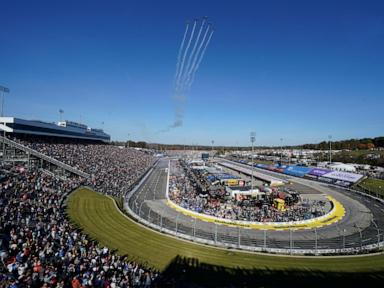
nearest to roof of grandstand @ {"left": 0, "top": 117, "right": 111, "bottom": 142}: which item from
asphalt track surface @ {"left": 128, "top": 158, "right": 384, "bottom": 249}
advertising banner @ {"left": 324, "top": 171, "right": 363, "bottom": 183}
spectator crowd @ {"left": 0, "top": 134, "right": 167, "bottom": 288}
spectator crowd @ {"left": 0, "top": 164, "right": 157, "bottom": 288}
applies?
spectator crowd @ {"left": 0, "top": 134, "right": 167, "bottom": 288}

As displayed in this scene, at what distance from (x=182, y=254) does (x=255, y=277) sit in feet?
19.0

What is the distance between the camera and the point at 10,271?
13062 mm

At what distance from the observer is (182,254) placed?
21.5m

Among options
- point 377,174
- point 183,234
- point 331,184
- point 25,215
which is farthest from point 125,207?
point 377,174

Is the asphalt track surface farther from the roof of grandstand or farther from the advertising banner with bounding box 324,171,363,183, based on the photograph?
the roof of grandstand

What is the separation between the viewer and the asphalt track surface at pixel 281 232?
2386 cm

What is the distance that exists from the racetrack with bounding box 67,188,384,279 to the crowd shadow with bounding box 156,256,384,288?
46 cm

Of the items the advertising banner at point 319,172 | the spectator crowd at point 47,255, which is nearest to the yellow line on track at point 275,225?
the spectator crowd at point 47,255

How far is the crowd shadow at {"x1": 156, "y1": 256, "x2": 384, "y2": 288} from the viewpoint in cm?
1752

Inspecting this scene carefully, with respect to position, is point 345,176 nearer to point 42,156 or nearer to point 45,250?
point 42,156

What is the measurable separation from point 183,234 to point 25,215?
1282cm

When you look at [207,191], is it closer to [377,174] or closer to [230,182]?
[230,182]

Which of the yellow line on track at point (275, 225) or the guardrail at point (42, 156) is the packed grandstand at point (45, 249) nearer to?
the guardrail at point (42, 156)

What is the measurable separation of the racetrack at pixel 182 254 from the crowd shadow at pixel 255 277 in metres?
0.46
